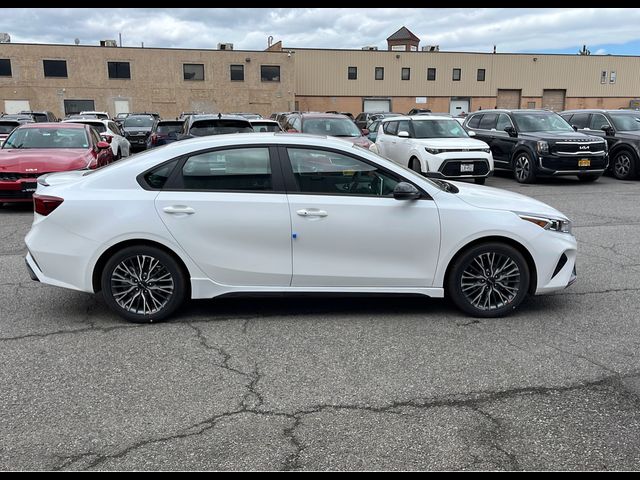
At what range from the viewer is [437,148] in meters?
12.6

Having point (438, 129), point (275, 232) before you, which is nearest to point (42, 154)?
point (275, 232)

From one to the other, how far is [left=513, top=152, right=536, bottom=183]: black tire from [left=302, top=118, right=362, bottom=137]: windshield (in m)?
4.18

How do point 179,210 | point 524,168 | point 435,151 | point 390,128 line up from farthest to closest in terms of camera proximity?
point 390,128
point 524,168
point 435,151
point 179,210

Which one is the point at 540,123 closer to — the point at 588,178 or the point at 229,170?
the point at 588,178

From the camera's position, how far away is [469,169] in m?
12.7

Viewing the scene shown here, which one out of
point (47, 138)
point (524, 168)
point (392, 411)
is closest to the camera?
point (392, 411)

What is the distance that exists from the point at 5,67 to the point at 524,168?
46.8m

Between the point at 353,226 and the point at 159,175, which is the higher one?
the point at 159,175

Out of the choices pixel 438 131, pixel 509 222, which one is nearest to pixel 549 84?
pixel 438 131

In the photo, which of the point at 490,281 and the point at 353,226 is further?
the point at 490,281

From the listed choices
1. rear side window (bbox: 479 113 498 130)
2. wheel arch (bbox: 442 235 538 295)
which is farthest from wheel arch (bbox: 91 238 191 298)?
rear side window (bbox: 479 113 498 130)

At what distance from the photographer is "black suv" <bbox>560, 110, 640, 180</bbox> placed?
14.7 m
